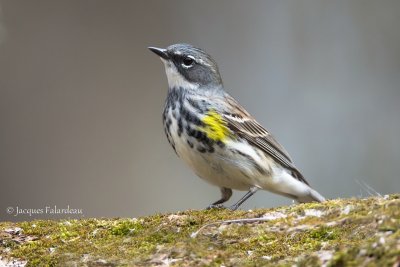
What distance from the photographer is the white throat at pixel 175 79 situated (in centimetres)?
696

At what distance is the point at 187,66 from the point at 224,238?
120 inches

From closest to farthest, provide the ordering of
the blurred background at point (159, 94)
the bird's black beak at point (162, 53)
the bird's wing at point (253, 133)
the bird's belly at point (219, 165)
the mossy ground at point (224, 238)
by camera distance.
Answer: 1. the mossy ground at point (224, 238)
2. the bird's belly at point (219, 165)
3. the bird's wing at point (253, 133)
4. the bird's black beak at point (162, 53)
5. the blurred background at point (159, 94)

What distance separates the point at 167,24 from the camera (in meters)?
11.0

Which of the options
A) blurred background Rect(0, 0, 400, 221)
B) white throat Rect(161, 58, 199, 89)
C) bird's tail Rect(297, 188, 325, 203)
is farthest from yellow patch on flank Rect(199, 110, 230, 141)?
blurred background Rect(0, 0, 400, 221)

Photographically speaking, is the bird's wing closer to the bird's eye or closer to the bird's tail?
the bird's tail

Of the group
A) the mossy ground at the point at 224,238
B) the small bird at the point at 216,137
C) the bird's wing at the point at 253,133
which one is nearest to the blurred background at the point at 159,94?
the bird's wing at the point at 253,133

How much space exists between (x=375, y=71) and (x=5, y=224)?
737cm

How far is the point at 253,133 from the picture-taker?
7.00m

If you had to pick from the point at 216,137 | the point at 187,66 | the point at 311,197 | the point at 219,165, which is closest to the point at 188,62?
the point at 187,66

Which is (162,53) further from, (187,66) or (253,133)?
(253,133)

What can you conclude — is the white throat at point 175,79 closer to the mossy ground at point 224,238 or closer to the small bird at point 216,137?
the small bird at point 216,137

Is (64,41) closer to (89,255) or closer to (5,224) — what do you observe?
(5,224)

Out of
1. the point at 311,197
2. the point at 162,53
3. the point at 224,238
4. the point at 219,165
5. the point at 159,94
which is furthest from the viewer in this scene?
the point at 159,94

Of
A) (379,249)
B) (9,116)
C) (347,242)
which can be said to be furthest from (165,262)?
(9,116)
